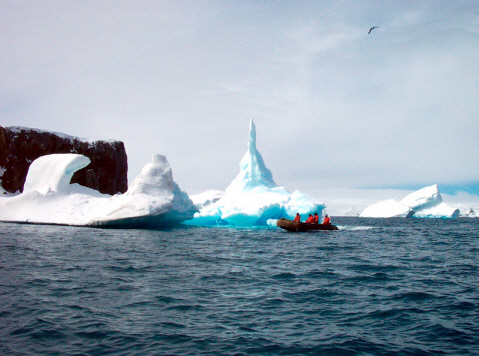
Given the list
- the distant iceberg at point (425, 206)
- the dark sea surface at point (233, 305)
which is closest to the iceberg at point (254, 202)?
the dark sea surface at point (233, 305)

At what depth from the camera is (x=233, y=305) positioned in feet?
25.4

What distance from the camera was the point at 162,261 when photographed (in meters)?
12.8

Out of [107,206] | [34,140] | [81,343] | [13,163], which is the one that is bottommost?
[81,343]

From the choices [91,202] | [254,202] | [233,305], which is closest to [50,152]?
[91,202]

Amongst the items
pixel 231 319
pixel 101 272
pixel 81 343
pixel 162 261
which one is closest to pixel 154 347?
pixel 81 343

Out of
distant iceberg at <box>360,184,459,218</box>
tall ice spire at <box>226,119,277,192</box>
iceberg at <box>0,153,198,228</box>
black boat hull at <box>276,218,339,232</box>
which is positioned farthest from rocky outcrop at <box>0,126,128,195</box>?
distant iceberg at <box>360,184,459,218</box>

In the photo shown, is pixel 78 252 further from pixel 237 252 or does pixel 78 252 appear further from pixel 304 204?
pixel 304 204

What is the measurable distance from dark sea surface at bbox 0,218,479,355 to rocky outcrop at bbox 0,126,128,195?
3013 centimetres

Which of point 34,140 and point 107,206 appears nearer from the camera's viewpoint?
point 107,206

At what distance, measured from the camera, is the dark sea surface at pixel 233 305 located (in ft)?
18.9

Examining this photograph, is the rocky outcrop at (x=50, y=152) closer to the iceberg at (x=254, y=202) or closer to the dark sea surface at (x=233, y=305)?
the iceberg at (x=254, y=202)

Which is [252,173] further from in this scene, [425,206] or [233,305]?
[425,206]

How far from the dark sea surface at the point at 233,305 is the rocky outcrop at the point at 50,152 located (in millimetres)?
30132

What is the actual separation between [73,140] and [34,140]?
4.25 metres
